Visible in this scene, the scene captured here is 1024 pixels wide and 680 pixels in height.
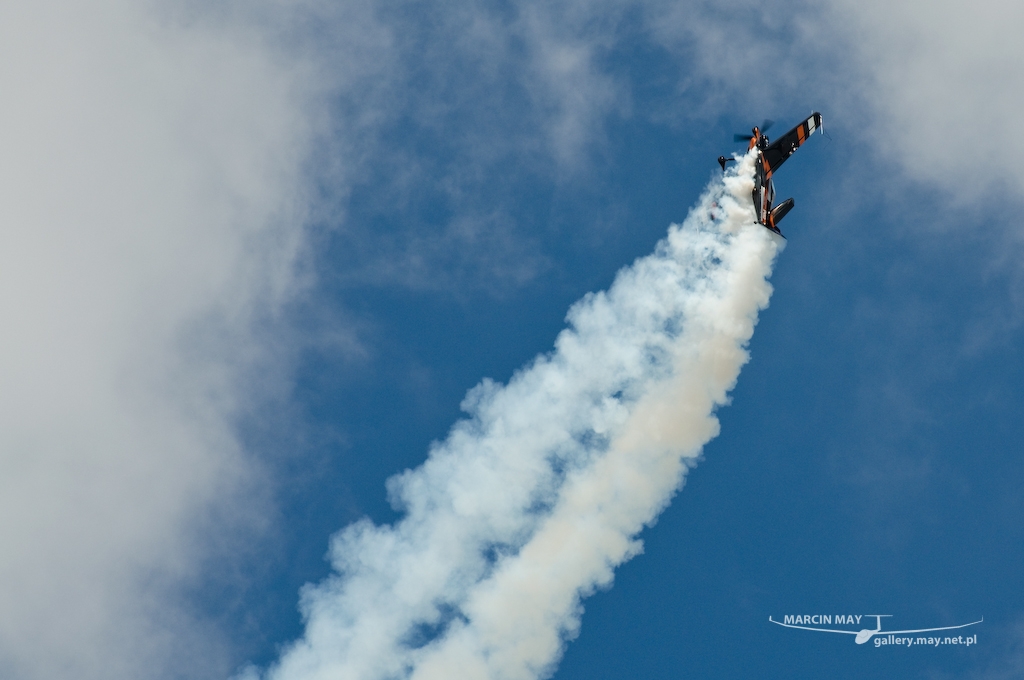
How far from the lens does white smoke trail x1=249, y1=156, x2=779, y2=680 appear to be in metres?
61.7

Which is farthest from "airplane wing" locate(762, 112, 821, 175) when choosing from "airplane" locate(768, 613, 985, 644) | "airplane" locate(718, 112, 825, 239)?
"airplane" locate(768, 613, 985, 644)

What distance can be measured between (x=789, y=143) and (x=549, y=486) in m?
21.8

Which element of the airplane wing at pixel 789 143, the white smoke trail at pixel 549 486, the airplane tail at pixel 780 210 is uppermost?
the airplane wing at pixel 789 143

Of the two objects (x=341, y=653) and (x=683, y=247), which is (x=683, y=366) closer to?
(x=683, y=247)

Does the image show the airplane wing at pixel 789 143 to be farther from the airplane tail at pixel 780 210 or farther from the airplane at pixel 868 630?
the airplane at pixel 868 630

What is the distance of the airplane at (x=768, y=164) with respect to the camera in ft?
196

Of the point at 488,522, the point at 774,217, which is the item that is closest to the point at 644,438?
the point at 488,522

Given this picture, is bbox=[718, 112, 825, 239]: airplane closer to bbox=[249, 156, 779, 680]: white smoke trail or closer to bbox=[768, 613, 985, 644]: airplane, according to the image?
bbox=[249, 156, 779, 680]: white smoke trail

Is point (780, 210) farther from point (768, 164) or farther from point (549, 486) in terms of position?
point (549, 486)

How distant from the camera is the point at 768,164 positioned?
60875 millimetres

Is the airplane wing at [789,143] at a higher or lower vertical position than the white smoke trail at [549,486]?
higher

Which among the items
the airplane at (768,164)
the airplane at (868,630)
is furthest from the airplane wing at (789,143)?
the airplane at (868,630)

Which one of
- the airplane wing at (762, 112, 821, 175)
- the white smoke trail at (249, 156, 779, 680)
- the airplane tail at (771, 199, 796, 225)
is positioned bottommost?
the white smoke trail at (249, 156, 779, 680)

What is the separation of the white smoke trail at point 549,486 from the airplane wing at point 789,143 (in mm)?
3429
